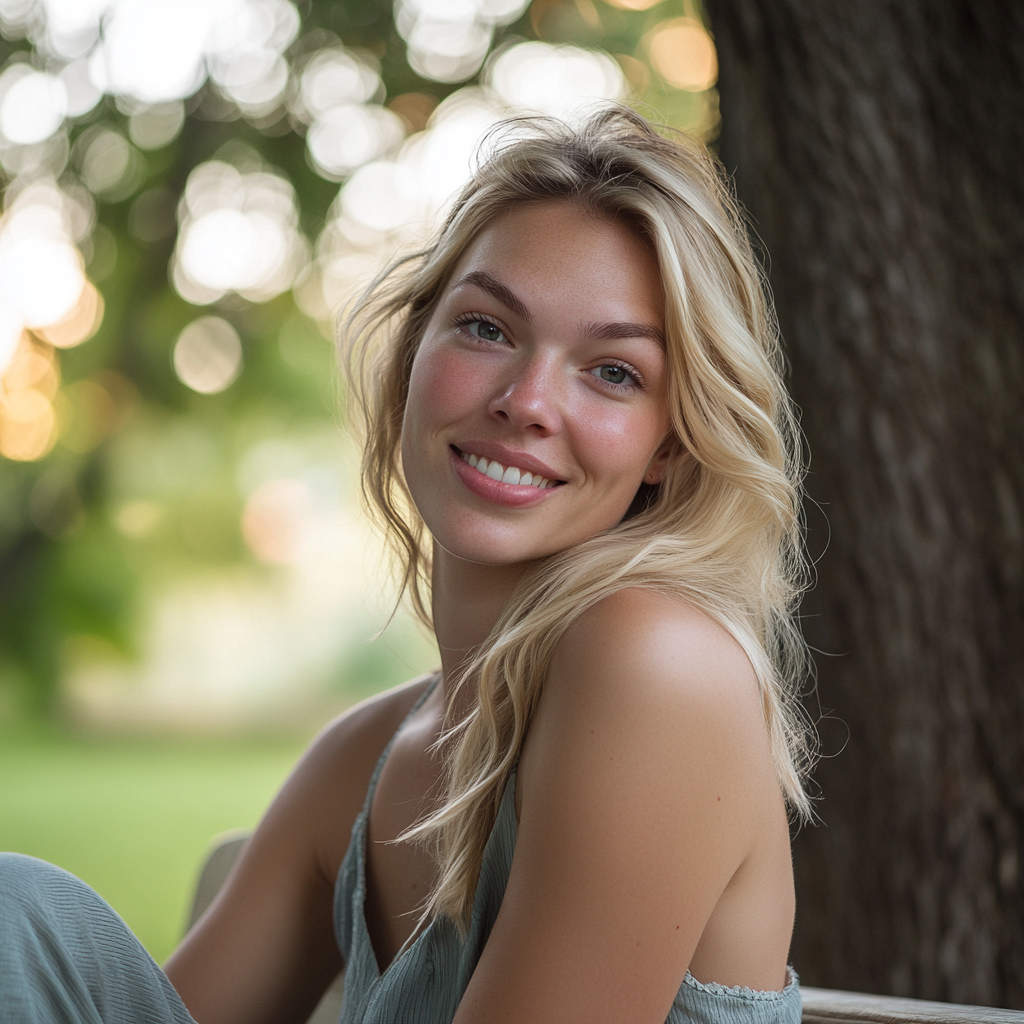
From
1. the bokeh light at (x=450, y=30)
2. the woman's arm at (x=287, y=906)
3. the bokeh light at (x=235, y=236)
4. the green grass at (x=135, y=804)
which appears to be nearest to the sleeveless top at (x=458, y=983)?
the woman's arm at (x=287, y=906)

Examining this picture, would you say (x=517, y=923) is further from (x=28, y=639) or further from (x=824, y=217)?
(x=28, y=639)

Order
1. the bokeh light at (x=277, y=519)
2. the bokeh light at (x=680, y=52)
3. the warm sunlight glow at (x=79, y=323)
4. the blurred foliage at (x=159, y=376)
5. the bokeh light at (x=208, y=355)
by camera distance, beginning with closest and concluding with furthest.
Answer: the blurred foliage at (x=159, y=376)
the bokeh light at (x=680, y=52)
the warm sunlight glow at (x=79, y=323)
the bokeh light at (x=208, y=355)
the bokeh light at (x=277, y=519)

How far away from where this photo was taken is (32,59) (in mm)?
6016

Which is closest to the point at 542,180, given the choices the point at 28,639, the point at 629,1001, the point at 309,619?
the point at 629,1001

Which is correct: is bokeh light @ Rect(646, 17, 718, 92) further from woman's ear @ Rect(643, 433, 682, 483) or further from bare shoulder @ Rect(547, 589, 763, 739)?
bare shoulder @ Rect(547, 589, 763, 739)

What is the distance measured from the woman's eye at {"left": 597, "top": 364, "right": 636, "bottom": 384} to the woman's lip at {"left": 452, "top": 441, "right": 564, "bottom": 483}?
0.51 feet

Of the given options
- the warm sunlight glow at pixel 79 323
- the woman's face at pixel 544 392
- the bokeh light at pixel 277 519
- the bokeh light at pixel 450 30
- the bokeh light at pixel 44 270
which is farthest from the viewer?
the bokeh light at pixel 277 519

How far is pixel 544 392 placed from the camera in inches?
58.4

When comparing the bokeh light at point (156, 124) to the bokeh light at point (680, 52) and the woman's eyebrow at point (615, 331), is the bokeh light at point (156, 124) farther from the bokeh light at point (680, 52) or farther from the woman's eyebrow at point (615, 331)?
the woman's eyebrow at point (615, 331)

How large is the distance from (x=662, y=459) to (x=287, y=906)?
105cm

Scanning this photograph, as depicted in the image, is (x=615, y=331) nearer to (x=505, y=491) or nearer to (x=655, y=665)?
(x=505, y=491)

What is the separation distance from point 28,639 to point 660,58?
18.8 ft

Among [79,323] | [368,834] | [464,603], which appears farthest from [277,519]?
[464,603]

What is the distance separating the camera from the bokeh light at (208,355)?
7.04 meters
